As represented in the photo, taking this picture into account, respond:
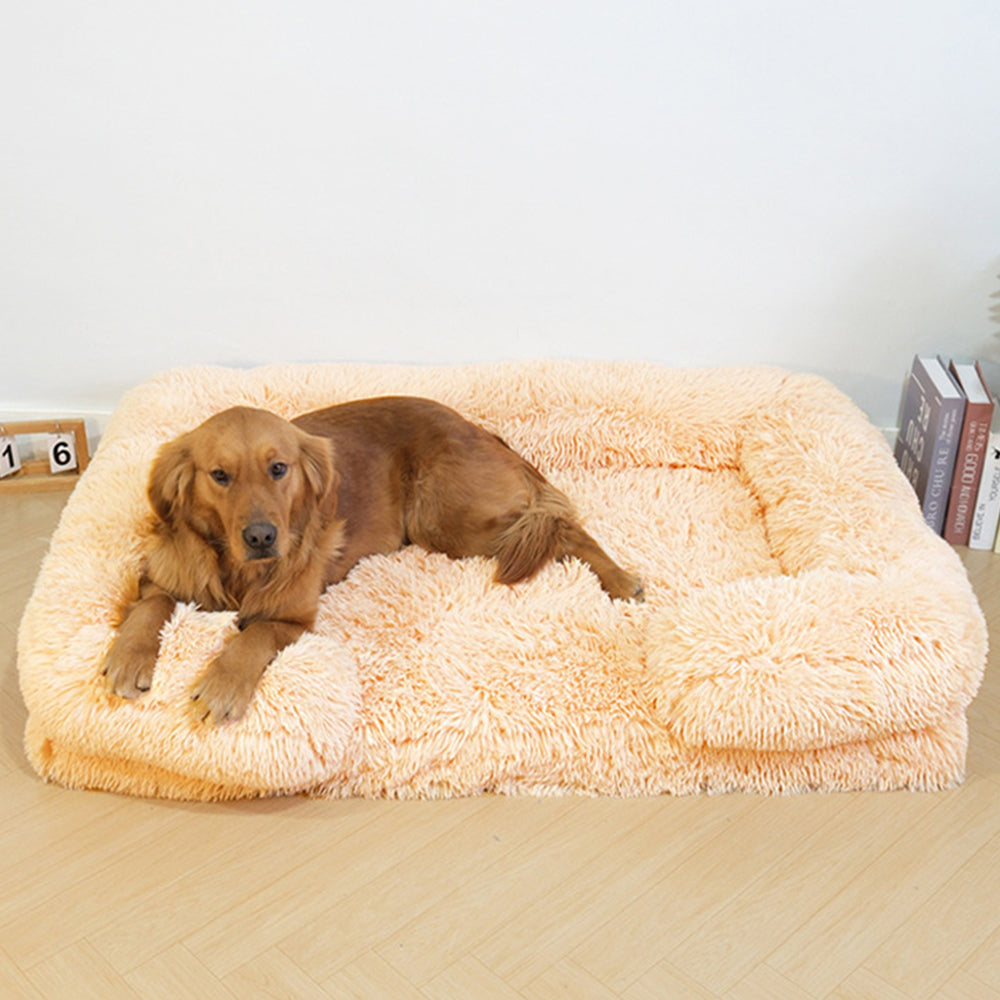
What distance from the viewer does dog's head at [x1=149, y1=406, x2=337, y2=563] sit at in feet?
6.12

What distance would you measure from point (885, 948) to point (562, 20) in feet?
6.70

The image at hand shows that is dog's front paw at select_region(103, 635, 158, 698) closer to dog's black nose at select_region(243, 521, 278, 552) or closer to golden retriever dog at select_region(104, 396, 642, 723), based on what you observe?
golden retriever dog at select_region(104, 396, 642, 723)

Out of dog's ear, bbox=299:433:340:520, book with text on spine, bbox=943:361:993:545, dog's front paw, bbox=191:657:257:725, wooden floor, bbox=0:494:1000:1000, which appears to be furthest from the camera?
book with text on spine, bbox=943:361:993:545

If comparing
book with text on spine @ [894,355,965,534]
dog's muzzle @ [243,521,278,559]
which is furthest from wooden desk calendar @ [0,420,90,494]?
book with text on spine @ [894,355,965,534]

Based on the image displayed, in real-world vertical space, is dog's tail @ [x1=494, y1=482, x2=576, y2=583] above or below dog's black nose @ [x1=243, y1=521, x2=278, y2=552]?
below

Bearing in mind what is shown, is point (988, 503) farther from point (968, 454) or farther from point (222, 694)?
point (222, 694)

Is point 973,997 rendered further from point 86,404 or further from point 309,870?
point 86,404

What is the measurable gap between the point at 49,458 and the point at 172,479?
1.21 metres

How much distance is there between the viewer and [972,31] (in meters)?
2.58

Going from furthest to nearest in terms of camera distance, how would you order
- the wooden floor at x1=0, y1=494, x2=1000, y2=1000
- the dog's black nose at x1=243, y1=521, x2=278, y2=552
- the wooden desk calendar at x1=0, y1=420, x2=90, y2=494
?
the wooden desk calendar at x1=0, y1=420, x2=90, y2=494 < the dog's black nose at x1=243, y1=521, x2=278, y2=552 < the wooden floor at x1=0, y1=494, x2=1000, y2=1000

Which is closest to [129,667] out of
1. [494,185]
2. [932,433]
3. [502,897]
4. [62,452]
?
[502,897]

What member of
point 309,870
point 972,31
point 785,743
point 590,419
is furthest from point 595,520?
point 972,31

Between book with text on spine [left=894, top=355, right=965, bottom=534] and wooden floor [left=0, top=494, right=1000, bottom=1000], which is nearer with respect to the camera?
wooden floor [left=0, top=494, right=1000, bottom=1000]

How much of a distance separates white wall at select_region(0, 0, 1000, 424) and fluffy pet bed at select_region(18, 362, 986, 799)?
73cm
